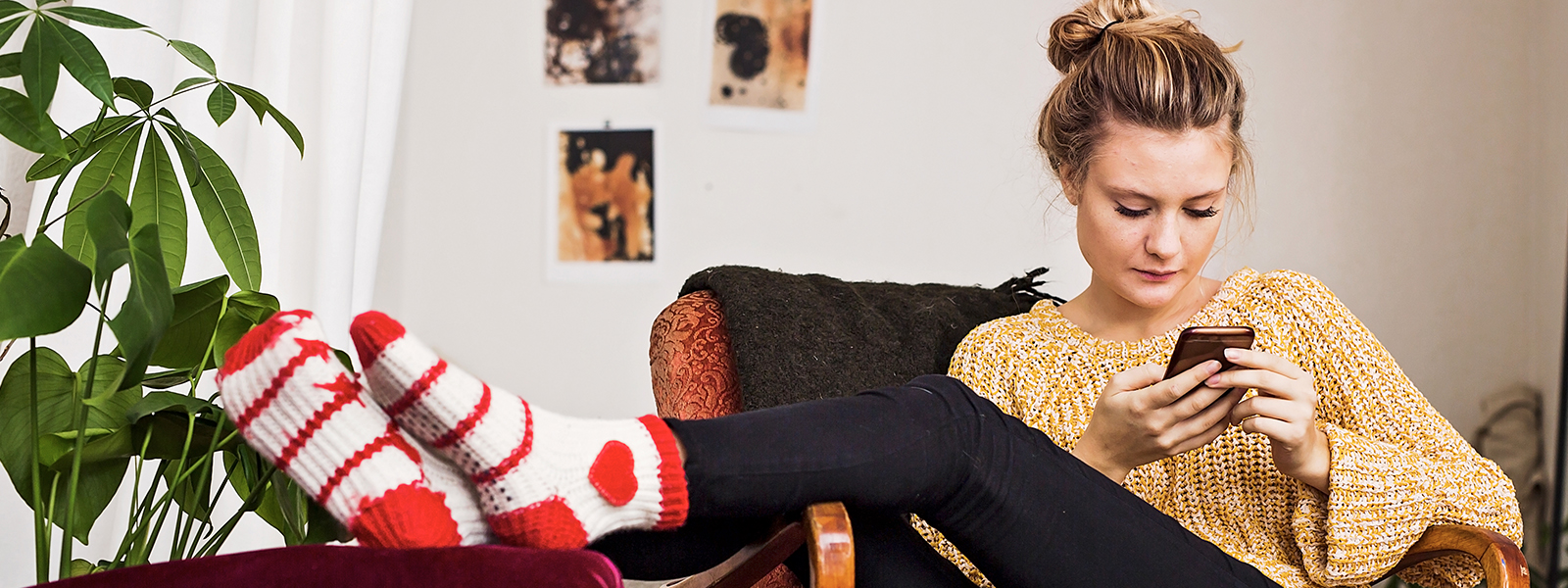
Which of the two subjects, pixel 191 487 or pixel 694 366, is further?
pixel 694 366

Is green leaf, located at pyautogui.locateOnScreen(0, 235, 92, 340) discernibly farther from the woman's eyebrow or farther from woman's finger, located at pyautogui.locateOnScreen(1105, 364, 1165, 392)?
the woman's eyebrow

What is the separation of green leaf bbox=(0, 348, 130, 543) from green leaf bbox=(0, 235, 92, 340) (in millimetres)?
205

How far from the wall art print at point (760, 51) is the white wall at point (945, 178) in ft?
0.13

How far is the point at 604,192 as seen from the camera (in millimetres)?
2047

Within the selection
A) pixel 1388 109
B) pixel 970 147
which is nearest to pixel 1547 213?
pixel 1388 109

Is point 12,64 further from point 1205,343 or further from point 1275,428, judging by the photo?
point 1275,428

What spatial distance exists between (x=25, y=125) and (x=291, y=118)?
2.63 feet

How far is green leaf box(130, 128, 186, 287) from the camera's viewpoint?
100cm

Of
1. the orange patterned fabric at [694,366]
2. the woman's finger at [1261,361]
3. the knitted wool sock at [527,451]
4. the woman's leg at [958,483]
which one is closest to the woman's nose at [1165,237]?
the woman's finger at [1261,361]

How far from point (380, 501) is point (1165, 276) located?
880mm

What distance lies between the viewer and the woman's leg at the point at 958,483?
0.83 metres

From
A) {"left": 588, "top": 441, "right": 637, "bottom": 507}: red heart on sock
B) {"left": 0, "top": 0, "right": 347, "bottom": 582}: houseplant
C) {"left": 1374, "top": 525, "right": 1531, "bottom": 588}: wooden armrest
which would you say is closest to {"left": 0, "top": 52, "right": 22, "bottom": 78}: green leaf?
{"left": 0, "top": 0, "right": 347, "bottom": 582}: houseplant

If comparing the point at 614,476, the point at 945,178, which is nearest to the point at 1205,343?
the point at 614,476

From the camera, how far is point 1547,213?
2.00 meters
